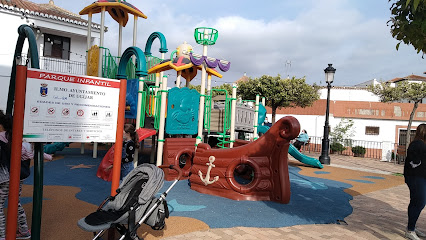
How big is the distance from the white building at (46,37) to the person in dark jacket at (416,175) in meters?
19.9

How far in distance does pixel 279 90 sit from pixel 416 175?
71.2ft

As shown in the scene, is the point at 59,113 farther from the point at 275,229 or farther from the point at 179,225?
the point at 275,229

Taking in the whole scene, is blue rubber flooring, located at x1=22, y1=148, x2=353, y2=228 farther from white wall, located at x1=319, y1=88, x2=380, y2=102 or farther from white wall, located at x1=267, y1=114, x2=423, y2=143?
white wall, located at x1=319, y1=88, x2=380, y2=102

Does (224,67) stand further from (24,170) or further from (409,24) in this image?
(24,170)

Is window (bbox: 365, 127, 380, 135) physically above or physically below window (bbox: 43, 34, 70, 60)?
below

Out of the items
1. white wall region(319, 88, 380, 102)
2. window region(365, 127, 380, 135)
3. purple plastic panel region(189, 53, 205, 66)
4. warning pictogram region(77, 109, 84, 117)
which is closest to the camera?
warning pictogram region(77, 109, 84, 117)

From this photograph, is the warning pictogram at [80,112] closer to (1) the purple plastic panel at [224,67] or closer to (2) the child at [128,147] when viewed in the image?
(2) the child at [128,147]

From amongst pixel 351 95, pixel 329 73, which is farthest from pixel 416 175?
pixel 351 95

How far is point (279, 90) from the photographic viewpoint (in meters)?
25.7

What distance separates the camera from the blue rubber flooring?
517 centimetres

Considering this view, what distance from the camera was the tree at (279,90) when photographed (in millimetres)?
25797

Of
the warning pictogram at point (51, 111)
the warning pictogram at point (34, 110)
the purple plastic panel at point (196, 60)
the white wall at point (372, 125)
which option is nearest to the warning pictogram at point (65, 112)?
the warning pictogram at point (51, 111)

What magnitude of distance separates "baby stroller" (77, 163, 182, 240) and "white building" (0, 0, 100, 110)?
18.2m

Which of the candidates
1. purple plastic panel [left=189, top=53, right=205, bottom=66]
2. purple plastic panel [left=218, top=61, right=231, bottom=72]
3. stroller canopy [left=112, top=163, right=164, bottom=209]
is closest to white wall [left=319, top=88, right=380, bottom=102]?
purple plastic panel [left=218, top=61, right=231, bottom=72]
